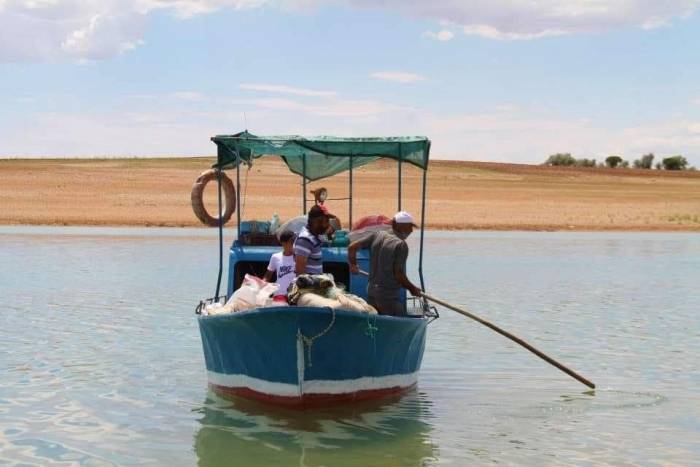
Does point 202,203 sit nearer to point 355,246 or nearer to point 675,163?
point 355,246

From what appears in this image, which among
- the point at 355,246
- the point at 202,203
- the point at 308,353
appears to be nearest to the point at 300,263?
the point at 308,353

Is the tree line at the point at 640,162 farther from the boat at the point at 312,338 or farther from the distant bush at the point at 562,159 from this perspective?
the boat at the point at 312,338

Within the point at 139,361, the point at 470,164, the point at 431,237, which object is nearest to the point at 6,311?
the point at 139,361

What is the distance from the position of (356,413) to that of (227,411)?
1.24 meters

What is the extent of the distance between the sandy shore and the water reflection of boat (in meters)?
21.0

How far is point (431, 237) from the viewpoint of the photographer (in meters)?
35.7

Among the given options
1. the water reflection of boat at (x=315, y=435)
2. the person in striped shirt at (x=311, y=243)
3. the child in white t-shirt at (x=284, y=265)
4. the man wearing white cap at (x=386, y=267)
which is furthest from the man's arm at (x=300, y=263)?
the water reflection of boat at (x=315, y=435)

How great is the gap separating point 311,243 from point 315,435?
1.67 metres

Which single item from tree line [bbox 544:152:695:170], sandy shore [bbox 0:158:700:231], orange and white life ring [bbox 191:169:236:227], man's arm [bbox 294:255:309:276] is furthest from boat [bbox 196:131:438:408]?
tree line [bbox 544:152:695:170]

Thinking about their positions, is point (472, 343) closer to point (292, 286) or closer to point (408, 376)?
point (408, 376)

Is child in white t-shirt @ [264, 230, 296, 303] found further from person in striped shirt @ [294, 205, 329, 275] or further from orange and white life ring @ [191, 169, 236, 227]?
orange and white life ring @ [191, 169, 236, 227]

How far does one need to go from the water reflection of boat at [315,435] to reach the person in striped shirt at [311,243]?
1302mm

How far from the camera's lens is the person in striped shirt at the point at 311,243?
32.7 feet

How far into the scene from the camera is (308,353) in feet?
32.6
